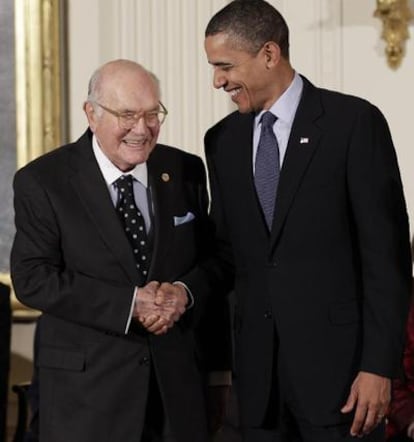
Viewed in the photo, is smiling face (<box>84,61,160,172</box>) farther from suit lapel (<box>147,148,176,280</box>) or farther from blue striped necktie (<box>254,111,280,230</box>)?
blue striped necktie (<box>254,111,280,230</box>)

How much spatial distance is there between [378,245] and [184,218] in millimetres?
476

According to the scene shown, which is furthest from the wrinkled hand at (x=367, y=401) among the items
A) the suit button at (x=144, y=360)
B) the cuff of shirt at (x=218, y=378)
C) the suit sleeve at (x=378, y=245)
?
the suit button at (x=144, y=360)

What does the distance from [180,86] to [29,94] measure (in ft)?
1.74

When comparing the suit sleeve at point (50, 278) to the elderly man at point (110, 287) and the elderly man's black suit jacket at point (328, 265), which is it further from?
the elderly man's black suit jacket at point (328, 265)

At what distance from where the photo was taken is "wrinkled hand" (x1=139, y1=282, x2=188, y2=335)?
2.69 meters

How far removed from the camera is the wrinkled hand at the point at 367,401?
2631mm

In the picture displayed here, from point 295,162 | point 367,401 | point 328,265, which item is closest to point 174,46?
point 295,162

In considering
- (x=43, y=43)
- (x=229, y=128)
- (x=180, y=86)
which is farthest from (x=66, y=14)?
(x=229, y=128)

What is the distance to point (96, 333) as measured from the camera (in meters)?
2.74

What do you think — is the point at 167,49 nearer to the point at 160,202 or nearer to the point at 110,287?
the point at 160,202

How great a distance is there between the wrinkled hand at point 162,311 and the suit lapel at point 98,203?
0.08m

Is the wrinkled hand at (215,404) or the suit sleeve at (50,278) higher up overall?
the suit sleeve at (50,278)

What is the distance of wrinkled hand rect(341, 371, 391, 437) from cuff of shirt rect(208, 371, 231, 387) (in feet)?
1.12

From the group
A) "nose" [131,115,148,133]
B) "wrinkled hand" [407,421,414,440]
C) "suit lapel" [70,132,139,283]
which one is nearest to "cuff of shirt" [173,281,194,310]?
"suit lapel" [70,132,139,283]
